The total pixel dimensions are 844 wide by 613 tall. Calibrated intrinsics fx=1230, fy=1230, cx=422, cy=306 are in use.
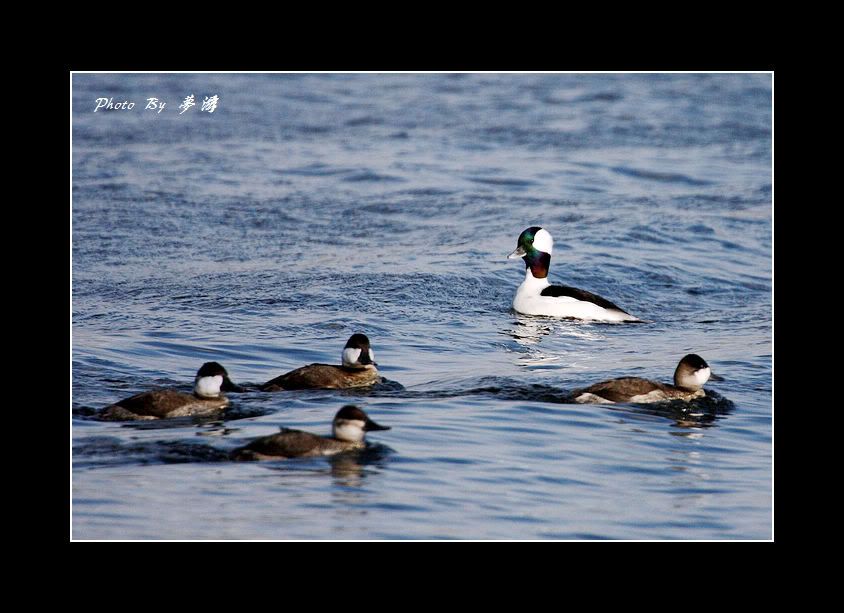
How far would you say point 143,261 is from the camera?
17.3m

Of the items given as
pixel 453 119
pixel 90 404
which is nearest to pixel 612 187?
pixel 453 119

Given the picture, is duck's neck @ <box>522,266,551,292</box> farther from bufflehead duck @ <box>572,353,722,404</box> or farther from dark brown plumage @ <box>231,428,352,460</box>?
dark brown plumage @ <box>231,428,352,460</box>

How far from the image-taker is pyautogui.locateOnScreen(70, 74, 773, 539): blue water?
28.8 feet

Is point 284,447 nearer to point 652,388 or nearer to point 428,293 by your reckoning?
point 652,388

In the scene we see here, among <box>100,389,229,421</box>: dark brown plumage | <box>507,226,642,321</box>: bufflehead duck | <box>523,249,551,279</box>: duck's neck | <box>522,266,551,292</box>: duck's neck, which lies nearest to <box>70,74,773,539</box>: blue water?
<box>100,389,229,421</box>: dark brown plumage

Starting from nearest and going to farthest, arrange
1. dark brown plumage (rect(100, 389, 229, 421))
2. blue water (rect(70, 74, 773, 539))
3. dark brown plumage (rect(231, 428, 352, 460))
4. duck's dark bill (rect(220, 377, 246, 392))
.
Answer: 1. blue water (rect(70, 74, 773, 539))
2. dark brown plumage (rect(231, 428, 352, 460))
3. dark brown plumage (rect(100, 389, 229, 421))
4. duck's dark bill (rect(220, 377, 246, 392))

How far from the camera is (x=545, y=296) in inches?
645

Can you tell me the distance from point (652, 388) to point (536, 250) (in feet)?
20.5

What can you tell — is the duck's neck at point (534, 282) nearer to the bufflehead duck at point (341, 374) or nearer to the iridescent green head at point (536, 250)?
the iridescent green head at point (536, 250)

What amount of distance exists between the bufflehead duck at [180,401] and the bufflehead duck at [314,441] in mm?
1206

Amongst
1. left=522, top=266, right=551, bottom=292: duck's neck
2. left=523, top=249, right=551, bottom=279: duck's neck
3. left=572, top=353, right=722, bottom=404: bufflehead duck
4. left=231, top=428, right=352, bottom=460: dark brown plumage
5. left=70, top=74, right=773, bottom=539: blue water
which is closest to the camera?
left=70, top=74, right=773, bottom=539: blue water

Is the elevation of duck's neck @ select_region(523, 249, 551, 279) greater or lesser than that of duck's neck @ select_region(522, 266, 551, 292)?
Result: greater

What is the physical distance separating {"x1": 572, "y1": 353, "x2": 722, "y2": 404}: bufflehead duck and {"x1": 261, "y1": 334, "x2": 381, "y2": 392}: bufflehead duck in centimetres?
194

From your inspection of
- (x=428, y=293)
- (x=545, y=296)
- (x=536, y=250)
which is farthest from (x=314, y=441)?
(x=536, y=250)
